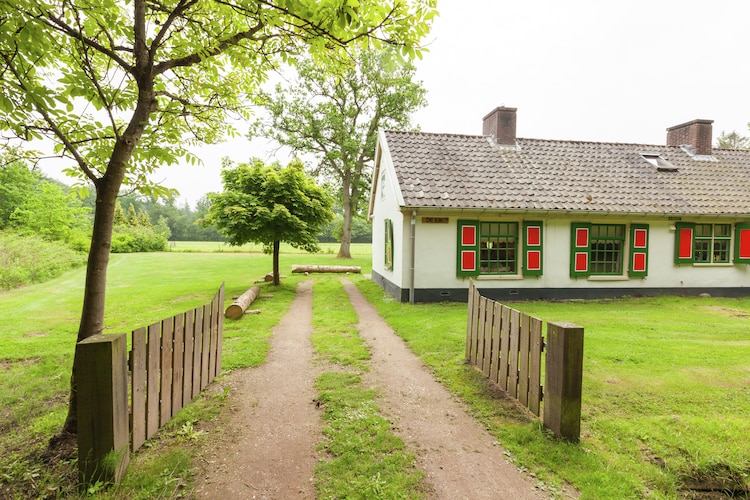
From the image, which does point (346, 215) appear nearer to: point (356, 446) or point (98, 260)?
point (98, 260)

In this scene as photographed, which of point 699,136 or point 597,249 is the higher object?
point 699,136

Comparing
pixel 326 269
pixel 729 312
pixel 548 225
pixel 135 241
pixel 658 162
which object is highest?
pixel 658 162

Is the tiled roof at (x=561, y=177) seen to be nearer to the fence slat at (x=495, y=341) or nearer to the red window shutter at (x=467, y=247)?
the red window shutter at (x=467, y=247)

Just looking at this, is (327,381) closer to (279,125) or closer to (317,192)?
(317,192)

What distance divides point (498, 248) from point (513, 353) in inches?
307

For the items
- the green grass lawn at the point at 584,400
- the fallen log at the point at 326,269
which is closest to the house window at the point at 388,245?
the green grass lawn at the point at 584,400

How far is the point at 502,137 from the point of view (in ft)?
47.1

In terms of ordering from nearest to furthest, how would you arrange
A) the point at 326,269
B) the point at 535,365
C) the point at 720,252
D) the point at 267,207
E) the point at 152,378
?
1. the point at 152,378
2. the point at 535,365
3. the point at 267,207
4. the point at 720,252
5. the point at 326,269

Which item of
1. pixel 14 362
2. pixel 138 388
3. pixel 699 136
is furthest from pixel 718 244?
pixel 14 362

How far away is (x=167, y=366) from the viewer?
3553 mm

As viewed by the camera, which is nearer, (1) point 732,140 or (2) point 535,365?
(2) point 535,365

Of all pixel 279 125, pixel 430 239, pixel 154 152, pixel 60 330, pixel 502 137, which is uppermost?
pixel 279 125

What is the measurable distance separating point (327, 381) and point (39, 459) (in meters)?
2.99

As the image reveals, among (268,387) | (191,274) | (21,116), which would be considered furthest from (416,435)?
(191,274)
